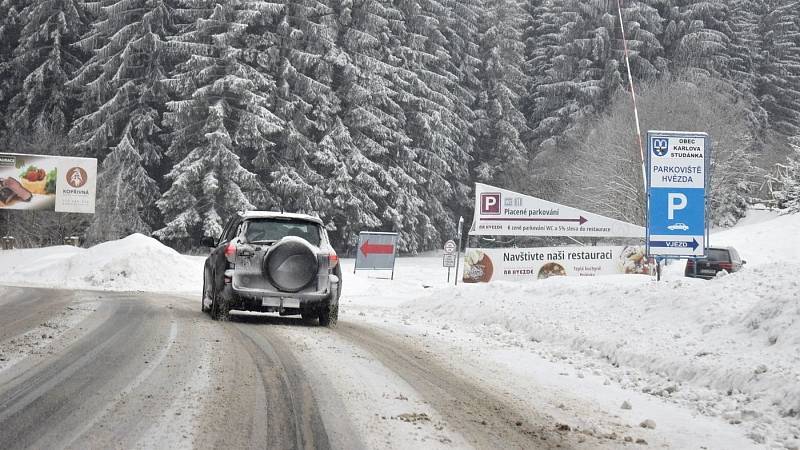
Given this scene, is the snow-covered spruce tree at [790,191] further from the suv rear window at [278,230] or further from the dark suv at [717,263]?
the suv rear window at [278,230]

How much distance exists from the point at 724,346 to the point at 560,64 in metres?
53.9

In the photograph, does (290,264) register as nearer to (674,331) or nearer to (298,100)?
(674,331)

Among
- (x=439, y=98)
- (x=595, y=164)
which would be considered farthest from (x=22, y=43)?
(x=595, y=164)

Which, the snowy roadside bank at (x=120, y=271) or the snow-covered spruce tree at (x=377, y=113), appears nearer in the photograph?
the snowy roadside bank at (x=120, y=271)

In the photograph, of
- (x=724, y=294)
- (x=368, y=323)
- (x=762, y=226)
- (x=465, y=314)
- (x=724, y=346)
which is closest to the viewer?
(x=724, y=346)

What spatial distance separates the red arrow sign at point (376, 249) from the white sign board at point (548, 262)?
4609mm

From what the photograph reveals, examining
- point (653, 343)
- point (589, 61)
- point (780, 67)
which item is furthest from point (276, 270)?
point (780, 67)

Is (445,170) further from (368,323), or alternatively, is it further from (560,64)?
(368,323)

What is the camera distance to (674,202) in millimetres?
16516

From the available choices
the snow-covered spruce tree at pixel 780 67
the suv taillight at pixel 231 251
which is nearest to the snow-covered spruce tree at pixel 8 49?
the suv taillight at pixel 231 251

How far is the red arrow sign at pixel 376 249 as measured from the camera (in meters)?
31.6

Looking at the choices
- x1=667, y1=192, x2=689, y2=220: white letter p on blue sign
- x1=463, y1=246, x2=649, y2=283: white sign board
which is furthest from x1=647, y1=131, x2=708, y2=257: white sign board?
x1=463, y1=246, x2=649, y2=283: white sign board

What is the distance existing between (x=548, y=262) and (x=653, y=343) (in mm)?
17995

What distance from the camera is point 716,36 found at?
5797 centimetres
